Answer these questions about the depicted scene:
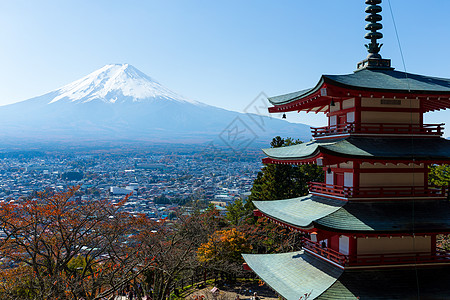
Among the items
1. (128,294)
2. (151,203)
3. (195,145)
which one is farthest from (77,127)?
(128,294)

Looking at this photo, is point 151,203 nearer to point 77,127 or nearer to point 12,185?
point 12,185

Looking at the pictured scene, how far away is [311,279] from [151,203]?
51454mm

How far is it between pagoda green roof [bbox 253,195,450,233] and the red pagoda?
1.0 inches

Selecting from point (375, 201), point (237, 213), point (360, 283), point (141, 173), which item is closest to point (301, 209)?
point (375, 201)

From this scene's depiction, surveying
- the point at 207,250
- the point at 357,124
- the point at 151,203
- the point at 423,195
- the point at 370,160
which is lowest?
the point at 151,203

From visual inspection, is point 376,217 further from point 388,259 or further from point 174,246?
point 174,246

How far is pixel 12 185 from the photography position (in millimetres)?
69062

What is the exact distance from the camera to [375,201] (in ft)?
34.2

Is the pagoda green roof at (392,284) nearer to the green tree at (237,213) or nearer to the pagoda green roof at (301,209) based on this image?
the pagoda green roof at (301,209)

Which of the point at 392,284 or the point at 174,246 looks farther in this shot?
the point at 174,246

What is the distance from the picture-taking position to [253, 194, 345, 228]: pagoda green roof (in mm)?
10500

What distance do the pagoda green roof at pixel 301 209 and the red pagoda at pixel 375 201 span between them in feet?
0.17

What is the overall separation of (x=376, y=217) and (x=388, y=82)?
3946 millimetres

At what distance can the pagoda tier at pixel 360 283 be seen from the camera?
9289 mm
